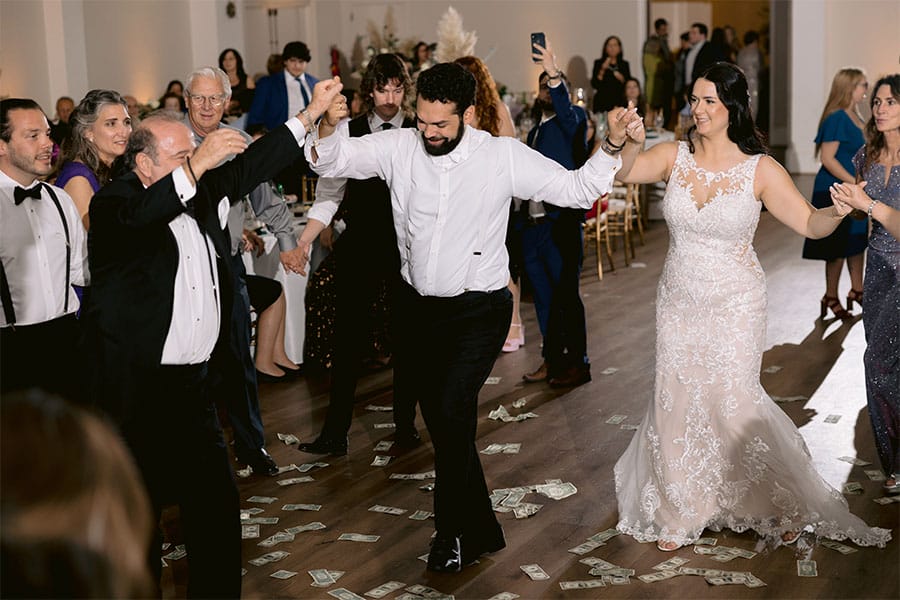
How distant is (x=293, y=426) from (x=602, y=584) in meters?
2.38

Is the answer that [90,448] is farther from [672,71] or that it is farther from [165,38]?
[672,71]

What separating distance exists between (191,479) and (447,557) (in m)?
1.10

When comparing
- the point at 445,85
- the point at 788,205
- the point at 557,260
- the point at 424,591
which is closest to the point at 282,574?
the point at 424,591

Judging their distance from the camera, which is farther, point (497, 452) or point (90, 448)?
point (497, 452)

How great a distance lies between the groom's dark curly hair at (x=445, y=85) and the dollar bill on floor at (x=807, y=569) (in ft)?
6.28

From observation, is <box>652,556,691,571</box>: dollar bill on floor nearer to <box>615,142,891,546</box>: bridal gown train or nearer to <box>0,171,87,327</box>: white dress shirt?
<box>615,142,891,546</box>: bridal gown train

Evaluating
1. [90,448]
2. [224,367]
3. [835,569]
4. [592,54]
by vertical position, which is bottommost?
[835,569]

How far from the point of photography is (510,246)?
6.04 metres

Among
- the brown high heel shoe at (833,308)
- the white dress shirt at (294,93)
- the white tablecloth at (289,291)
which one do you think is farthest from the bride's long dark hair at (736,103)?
the white dress shirt at (294,93)

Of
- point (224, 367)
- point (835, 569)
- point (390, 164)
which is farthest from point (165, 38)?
point (835, 569)

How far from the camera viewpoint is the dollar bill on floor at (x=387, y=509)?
4512 mm

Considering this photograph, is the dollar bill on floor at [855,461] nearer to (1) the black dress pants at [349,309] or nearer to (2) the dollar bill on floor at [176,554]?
(1) the black dress pants at [349,309]

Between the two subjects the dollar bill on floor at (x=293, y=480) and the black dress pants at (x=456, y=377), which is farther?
the dollar bill on floor at (x=293, y=480)

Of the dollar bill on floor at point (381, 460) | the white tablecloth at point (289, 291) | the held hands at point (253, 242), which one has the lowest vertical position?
the dollar bill on floor at point (381, 460)
